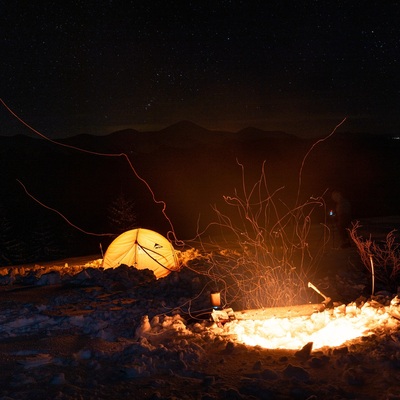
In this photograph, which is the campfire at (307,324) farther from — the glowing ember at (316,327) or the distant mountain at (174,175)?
the distant mountain at (174,175)

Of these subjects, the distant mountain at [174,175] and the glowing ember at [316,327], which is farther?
the distant mountain at [174,175]

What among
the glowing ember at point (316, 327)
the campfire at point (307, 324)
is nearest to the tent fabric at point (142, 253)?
the campfire at point (307, 324)

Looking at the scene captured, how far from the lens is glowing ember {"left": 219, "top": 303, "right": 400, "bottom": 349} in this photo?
5965mm

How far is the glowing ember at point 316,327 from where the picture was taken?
596 cm

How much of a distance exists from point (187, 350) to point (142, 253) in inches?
248

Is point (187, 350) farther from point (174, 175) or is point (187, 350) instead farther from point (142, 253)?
point (174, 175)

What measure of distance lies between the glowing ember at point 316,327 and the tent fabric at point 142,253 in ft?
17.1

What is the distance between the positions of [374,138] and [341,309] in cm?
10512

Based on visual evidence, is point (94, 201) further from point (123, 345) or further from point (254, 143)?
point (123, 345)

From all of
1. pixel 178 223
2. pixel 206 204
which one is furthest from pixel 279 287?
pixel 206 204

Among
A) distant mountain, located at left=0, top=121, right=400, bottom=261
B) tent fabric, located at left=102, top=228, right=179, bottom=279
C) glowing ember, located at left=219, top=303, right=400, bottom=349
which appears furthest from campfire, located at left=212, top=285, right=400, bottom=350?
distant mountain, located at left=0, top=121, right=400, bottom=261

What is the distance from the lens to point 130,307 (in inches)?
321

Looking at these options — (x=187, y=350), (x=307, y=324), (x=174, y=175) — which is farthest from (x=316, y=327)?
(x=174, y=175)

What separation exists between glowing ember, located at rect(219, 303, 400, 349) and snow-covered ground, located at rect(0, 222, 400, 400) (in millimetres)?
12
